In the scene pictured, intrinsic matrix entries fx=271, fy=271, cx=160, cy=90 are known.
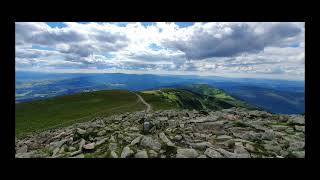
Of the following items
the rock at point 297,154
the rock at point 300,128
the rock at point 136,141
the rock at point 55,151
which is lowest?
the rock at point 55,151

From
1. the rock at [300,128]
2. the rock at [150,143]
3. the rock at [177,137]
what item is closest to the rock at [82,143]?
the rock at [150,143]

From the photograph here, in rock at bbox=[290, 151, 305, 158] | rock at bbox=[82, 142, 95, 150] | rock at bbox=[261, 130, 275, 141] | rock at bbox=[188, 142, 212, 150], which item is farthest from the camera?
rock at bbox=[261, 130, 275, 141]

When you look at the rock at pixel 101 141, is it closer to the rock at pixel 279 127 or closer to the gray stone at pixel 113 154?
the gray stone at pixel 113 154

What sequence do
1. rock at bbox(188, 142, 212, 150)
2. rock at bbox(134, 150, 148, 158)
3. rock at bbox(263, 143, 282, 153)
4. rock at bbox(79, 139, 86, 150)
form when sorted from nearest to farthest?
rock at bbox(134, 150, 148, 158) < rock at bbox(263, 143, 282, 153) < rock at bbox(188, 142, 212, 150) < rock at bbox(79, 139, 86, 150)

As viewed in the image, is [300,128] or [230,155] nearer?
[230,155]

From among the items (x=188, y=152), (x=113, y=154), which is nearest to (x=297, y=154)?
(x=188, y=152)

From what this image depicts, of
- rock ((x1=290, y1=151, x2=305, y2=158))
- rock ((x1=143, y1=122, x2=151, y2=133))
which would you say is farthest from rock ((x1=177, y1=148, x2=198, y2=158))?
Answer: rock ((x1=143, y1=122, x2=151, y2=133))

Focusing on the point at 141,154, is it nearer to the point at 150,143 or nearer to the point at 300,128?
the point at 150,143

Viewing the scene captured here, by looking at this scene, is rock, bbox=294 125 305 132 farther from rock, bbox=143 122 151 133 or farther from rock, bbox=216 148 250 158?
rock, bbox=143 122 151 133

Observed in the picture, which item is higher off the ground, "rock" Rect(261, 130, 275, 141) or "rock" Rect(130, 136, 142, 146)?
"rock" Rect(261, 130, 275, 141)
